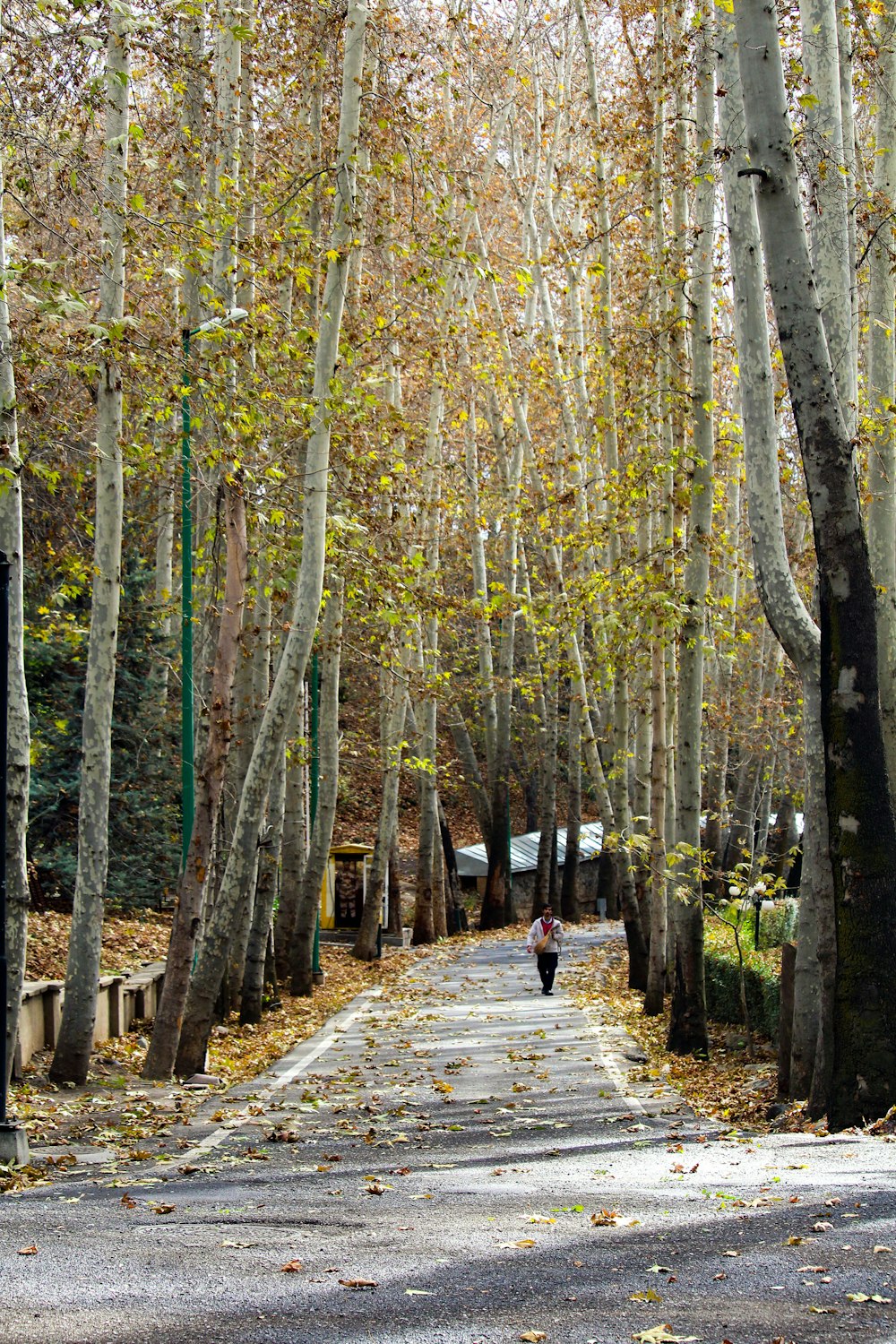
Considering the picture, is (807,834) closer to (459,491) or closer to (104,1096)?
(104,1096)

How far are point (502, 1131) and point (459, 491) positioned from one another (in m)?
21.6

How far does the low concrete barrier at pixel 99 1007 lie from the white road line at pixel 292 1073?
6.16ft

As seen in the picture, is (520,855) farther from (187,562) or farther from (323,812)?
(187,562)

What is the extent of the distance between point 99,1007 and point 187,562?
195 inches

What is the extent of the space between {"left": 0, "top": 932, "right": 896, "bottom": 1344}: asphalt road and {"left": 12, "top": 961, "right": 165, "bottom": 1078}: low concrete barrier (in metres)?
2.60

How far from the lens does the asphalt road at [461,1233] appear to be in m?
5.04

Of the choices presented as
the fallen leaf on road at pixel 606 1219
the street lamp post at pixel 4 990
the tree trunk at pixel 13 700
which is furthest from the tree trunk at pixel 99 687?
the fallen leaf on road at pixel 606 1219

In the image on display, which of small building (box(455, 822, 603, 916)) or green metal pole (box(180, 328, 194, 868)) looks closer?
green metal pole (box(180, 328, 194, 868))

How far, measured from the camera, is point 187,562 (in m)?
15.4

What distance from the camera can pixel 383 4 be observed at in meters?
16.5

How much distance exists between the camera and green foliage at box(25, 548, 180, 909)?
23.3 meters

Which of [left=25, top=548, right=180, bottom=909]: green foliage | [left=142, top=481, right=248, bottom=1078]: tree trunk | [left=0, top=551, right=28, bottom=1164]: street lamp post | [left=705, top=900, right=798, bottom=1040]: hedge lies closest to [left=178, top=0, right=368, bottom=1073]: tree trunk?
[left=142, top=481, right=248, bottom=1078]: tree trunk

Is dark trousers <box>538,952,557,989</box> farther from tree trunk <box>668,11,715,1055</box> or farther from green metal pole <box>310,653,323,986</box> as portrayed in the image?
tree trunk <box>668,11,715,1055</box>

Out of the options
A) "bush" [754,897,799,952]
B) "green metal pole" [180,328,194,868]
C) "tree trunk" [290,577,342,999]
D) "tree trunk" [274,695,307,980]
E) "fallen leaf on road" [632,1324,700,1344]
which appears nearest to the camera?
"fallen leaf on road" [632,1324,700,1344]
